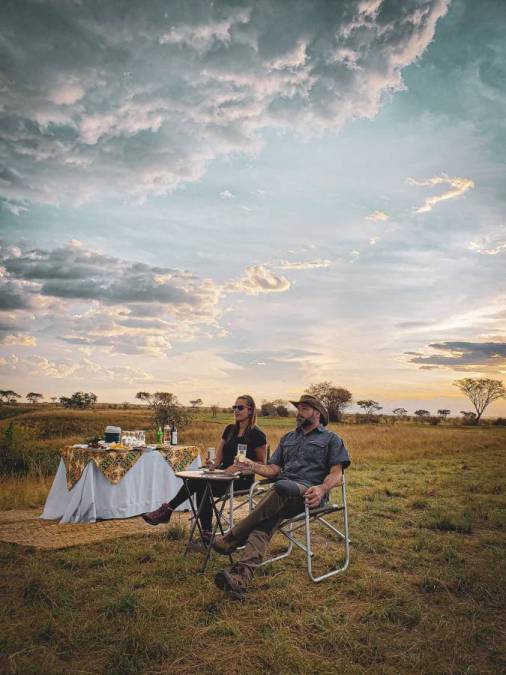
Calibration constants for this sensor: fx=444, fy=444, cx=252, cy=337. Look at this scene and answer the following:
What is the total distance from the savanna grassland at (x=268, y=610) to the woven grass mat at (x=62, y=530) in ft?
0.86

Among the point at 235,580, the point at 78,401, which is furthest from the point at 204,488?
the point at 78,401

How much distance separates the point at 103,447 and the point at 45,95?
712 cm

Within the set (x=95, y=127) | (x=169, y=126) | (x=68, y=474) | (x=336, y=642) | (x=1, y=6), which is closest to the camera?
(x=336, y=642)

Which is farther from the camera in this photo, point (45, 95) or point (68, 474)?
point (45, 95)

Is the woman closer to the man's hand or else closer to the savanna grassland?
the savanna grassland

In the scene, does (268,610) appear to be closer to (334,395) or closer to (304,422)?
(304,422)

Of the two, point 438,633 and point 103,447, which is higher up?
point 103,447

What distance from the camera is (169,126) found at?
10.5m

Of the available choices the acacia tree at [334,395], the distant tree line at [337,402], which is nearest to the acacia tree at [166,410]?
the distant tree line at [337,402]

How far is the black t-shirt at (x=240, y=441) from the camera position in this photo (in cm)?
491

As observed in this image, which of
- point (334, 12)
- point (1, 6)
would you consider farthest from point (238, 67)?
point (1, 6)

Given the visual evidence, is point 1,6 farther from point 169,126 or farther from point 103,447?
point 103,447

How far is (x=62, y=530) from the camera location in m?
5.46

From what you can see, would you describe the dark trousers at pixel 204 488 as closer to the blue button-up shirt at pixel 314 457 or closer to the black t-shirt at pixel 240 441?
the black t-shirt at pixel 240 441
